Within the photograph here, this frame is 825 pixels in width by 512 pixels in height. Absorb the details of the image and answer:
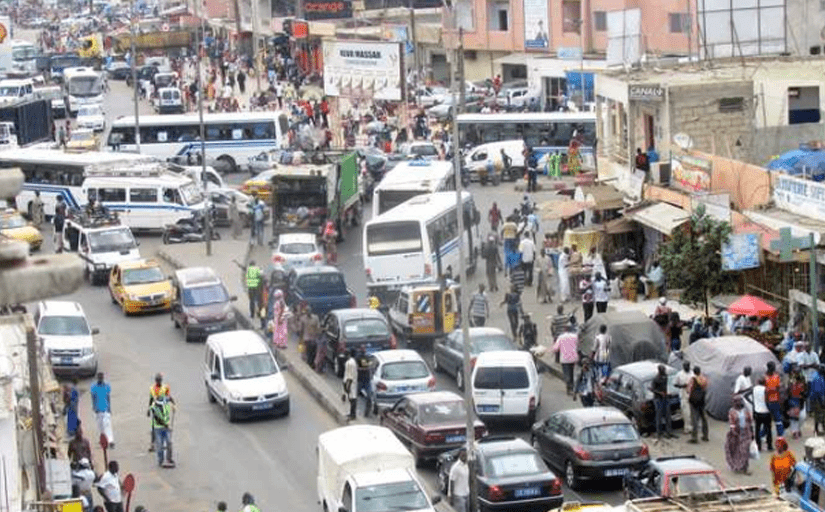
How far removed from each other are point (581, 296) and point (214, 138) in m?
28.9

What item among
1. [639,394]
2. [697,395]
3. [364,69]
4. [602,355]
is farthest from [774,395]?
[364,69]

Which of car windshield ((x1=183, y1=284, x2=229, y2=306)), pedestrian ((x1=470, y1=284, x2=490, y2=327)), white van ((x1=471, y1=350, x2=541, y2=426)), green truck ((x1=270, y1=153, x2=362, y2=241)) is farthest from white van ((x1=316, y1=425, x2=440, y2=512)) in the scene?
green truck ((x1=270, y1=153, x2=362, y2=241))

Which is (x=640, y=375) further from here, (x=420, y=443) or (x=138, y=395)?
(x=138, y=395)

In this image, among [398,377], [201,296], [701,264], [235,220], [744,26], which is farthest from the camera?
[235,220]

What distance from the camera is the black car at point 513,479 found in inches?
929

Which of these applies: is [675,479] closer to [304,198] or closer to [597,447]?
[597,447]

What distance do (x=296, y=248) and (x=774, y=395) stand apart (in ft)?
63.4

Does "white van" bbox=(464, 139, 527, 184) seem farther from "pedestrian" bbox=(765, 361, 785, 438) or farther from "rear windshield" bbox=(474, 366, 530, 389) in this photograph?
"pedestrian" bbox=(765, 361, 785, 438)

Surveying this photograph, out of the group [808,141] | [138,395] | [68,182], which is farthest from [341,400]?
[68,182]

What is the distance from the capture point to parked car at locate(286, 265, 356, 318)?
3750 centimetres

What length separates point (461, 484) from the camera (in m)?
24.2

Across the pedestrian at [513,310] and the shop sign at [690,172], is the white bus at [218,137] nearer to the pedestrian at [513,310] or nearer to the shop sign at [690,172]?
the shop sign at [690,172]

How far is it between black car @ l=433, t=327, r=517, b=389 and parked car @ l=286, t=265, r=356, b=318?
463 centimetres

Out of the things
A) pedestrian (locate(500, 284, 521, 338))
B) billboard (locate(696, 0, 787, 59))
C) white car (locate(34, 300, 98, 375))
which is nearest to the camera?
white car (locate(34, 300, 98, 375))
